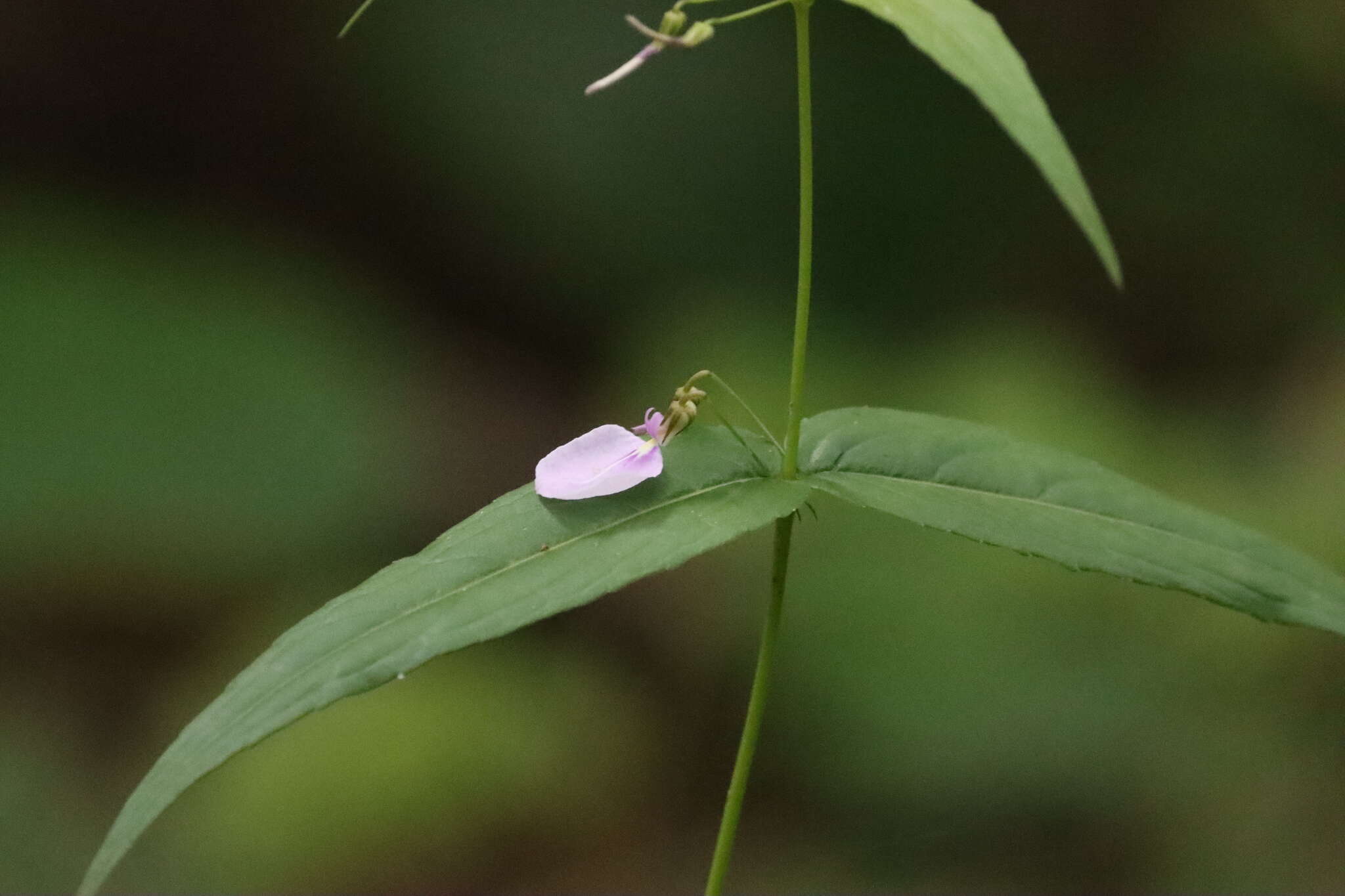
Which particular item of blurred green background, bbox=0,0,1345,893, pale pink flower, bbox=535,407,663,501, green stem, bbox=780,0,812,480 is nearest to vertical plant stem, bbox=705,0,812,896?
green stem, bbox=780,0,812,480

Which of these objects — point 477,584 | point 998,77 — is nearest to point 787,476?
point 477,584

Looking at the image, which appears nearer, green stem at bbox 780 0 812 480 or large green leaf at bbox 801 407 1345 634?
green stem at bbox 780 0 812 480

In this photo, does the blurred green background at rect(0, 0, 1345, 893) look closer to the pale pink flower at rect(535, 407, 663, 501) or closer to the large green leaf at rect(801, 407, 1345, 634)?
the large green leaf at rect(801, 407, 1345, 634)

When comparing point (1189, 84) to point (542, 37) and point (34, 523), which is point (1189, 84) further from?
point (34, 523)

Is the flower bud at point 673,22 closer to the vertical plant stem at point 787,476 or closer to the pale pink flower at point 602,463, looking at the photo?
the vertical plant stem at point 787,476

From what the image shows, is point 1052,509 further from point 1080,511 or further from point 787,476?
point 787,476

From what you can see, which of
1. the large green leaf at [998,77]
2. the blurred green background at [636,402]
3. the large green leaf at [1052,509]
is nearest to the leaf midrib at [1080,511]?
the large green leaf at [1052,509]


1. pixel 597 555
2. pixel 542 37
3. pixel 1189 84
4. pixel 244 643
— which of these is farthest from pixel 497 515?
pixel 1189 84
